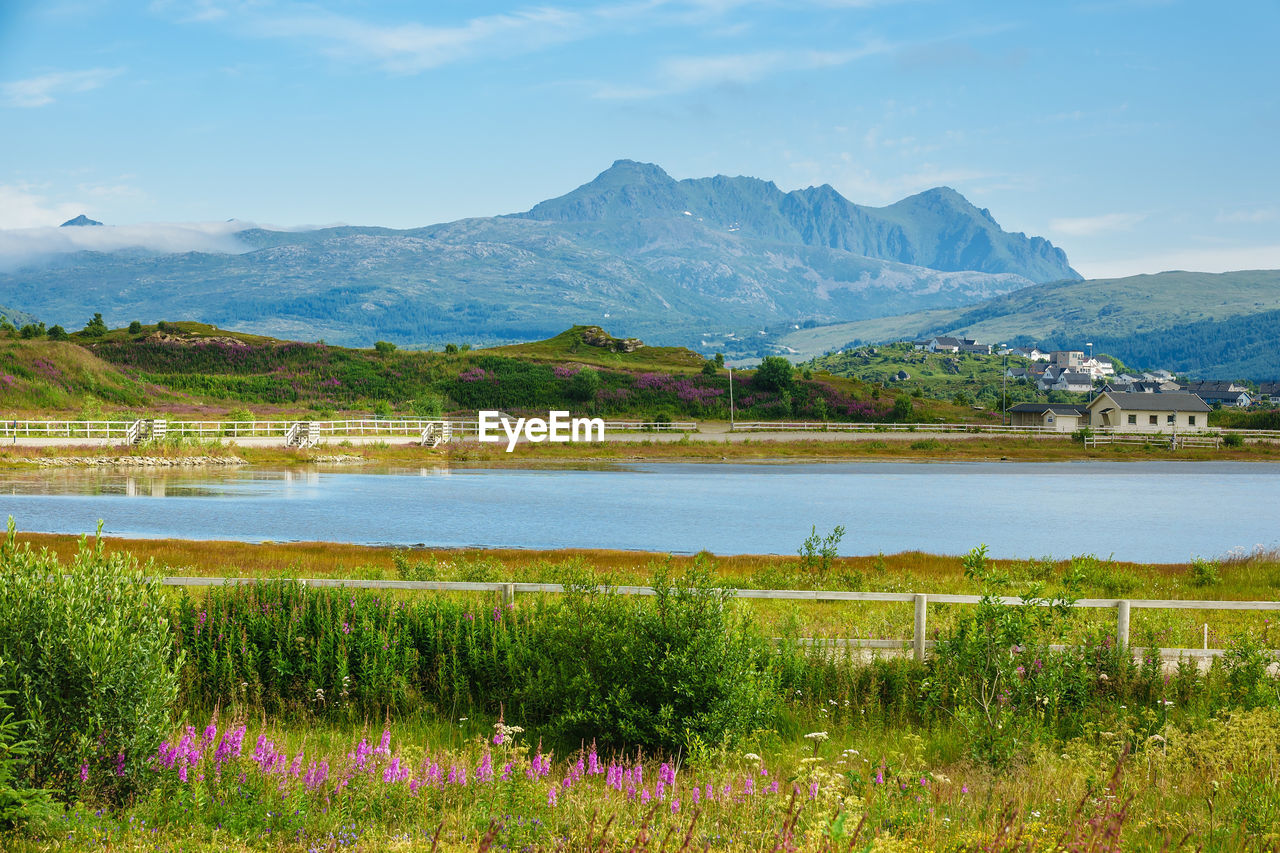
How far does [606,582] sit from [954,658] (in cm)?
450

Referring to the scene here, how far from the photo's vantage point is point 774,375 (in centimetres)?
11225

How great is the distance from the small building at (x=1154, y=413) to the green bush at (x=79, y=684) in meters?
108

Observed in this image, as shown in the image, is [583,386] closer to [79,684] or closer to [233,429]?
[233,429]

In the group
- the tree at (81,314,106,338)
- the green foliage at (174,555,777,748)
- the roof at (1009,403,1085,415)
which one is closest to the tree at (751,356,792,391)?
the roof at (1009,403,1085,415)

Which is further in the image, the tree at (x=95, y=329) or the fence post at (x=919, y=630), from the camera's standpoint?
the tree at (x=95, y=329)

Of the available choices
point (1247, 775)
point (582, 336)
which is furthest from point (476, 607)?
point (582, 336)

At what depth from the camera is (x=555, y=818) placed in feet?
25.4

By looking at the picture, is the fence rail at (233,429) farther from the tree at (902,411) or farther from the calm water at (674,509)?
the tree at (902,411)

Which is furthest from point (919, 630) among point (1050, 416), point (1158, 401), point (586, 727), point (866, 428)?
point (1050, 416)

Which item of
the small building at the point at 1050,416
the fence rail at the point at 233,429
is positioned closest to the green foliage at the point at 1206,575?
the fence rail at the point at 233,429

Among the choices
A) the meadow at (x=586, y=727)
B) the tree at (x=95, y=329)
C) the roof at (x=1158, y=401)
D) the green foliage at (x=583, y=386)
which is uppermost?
the tree at (x=95, y=329)

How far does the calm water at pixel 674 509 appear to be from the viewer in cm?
3575

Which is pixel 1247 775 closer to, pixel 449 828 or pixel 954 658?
pixel 954 658

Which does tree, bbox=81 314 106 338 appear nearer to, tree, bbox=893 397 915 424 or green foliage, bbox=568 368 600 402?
green foliage, bbox=568 368 600 402
